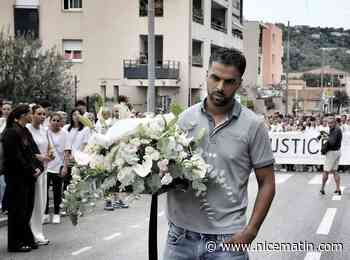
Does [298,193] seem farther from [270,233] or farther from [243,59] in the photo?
[243,59]

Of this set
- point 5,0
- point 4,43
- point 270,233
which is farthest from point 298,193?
point 5,0

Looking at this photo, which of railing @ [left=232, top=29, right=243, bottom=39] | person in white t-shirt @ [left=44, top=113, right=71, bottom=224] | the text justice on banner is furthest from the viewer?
railing @ [left=232, top=29, right=243, bottom=39]

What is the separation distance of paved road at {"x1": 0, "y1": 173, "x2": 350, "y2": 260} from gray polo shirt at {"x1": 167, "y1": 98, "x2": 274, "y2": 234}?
444 centimetres

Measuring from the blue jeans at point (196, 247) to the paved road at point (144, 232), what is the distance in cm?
434

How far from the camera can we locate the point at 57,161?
12.1 meters

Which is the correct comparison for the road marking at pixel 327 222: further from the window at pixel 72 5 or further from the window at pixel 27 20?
the window at pixel 27 20

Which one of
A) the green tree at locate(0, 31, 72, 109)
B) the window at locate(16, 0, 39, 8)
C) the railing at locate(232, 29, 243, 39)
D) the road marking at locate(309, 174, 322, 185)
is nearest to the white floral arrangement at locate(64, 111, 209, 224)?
the road marking at locate(309, 174, 322, 185)

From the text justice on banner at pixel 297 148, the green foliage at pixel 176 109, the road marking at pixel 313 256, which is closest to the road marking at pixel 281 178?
the text justice on banner at pixel 297 148

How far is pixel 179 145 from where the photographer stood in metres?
4.01

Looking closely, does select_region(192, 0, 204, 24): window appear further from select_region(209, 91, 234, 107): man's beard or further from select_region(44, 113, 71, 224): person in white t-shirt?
select_region(209, 91, 234, 107): man's beard

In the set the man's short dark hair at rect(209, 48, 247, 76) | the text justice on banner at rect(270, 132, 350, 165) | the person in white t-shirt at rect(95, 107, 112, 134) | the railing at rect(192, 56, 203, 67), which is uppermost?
the railing at rect(192, 56, 203, 67)

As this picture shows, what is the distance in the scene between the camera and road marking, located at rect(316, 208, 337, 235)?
443 inches

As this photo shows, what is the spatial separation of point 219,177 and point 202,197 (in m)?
0.15

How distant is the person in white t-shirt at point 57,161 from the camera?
11859 millimetres
